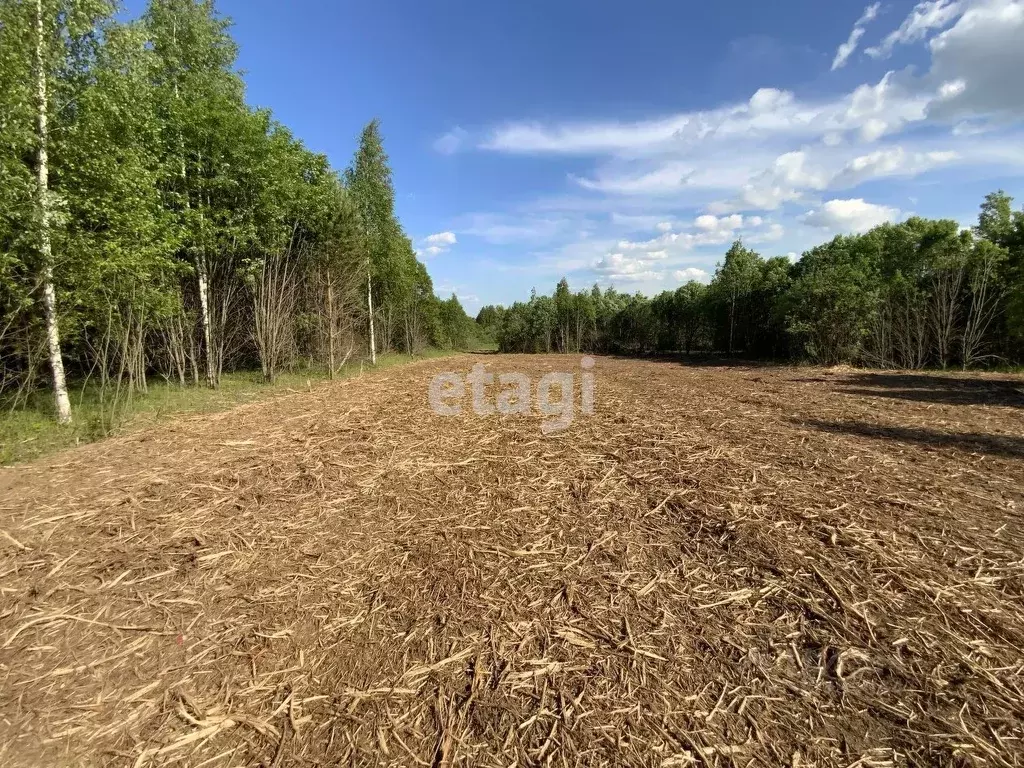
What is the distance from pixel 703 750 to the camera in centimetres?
143

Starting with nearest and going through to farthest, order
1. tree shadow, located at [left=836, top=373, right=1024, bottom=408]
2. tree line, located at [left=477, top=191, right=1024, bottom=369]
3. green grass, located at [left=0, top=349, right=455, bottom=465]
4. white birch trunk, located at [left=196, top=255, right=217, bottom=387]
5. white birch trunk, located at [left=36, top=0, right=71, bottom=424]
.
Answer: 1. green grass, located at [left=0, top=349, right=455, bottom=465]
2. white birch trunk, located at [left=36, top=0, right=71, bottom=424]
3. tree shadow, located at [left=836, top=373, right=1024, bottom=408]
4. white birch trunk, located at [left=196, top=255, right=217, bottom=387]
5. tree line, located at [left=477, top=191, right=1024, bottom=369]

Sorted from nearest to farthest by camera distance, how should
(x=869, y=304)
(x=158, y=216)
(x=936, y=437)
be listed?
(x=936, y=437) < (x=158, y=216) < (x=869, y=304)

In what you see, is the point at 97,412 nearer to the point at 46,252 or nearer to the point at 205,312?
the point at 46,252

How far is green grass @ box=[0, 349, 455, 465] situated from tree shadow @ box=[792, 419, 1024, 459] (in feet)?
26.5

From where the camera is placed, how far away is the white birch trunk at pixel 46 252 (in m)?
5.60

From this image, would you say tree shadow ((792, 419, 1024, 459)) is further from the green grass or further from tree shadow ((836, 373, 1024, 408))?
the green grass

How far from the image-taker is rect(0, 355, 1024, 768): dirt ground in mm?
1514

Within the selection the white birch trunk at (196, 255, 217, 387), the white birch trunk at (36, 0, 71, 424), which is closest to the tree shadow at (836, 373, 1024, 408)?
the white birch trunk at (36, 0, 71, 424)

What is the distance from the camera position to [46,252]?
18.2ft

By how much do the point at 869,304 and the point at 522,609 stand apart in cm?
1475

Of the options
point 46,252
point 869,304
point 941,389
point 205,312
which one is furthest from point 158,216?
point 869,304

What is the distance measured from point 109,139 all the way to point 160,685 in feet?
26.0

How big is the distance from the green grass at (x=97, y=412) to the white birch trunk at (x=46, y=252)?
25cm

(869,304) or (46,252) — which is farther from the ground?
(46,252)
